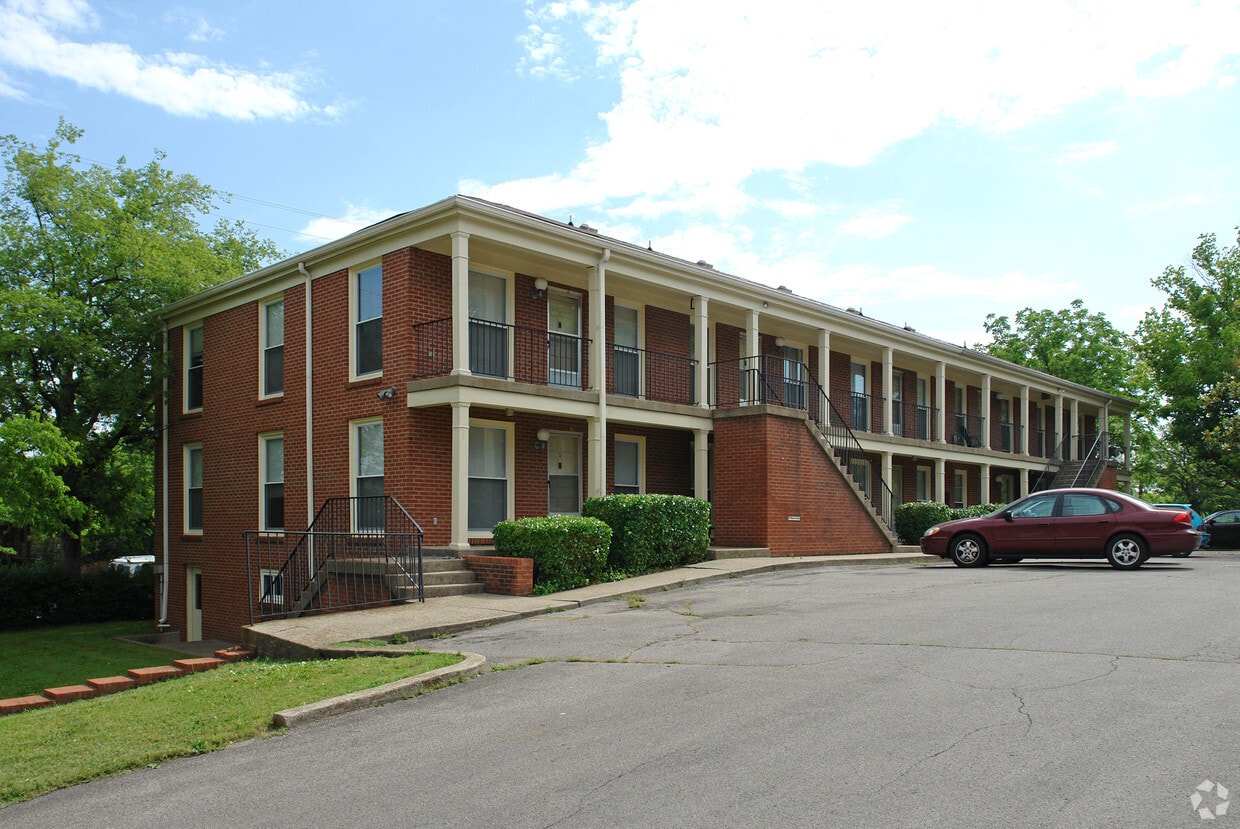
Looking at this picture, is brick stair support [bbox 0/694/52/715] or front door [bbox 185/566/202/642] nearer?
brick stair support [bbox 0/694/52/715]

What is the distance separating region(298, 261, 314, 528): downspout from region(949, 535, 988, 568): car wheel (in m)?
11.5

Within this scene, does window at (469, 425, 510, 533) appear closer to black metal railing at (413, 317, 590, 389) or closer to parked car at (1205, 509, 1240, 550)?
black metal railing at (413, 317, 590, 389)

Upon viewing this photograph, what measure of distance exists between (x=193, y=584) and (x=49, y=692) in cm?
1246

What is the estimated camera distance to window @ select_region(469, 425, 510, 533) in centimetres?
1744

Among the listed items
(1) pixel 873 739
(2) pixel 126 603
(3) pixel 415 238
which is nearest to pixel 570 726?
(1) pixel 873 739

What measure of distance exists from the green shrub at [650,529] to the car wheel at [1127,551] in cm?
671

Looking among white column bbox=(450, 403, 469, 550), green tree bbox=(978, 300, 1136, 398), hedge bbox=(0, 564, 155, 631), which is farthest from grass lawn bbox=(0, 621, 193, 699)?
green tree bbox=(978, 300, 1136, 398)

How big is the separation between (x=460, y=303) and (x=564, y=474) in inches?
197

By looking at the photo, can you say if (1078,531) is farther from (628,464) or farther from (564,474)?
(564,474)

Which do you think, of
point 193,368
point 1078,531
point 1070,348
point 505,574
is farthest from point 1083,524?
point 1070,348

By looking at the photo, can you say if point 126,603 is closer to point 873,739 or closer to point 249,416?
point 249,416

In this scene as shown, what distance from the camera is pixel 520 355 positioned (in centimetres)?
1827

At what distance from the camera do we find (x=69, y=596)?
23.4 m

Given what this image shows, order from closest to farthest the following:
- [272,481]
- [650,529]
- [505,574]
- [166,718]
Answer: [166,718] < [505,574] < [650,529] < [272,481]
